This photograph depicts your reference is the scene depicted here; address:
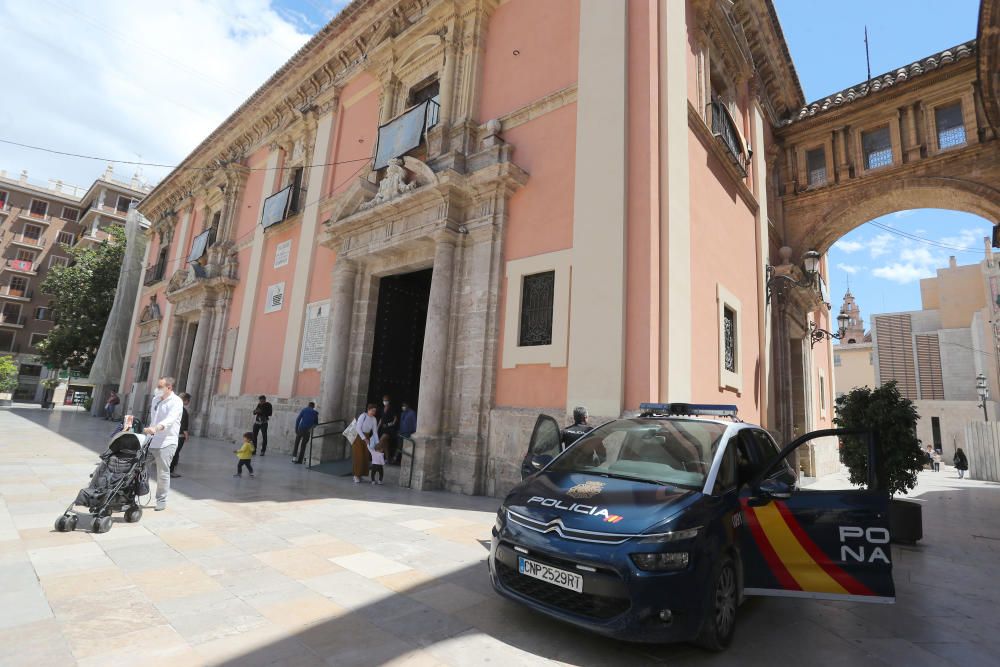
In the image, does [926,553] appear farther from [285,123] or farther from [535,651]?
[285,123]

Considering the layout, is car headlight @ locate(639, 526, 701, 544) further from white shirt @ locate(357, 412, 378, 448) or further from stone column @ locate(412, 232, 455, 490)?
white shirt @ locate(357, 412, 378, 448)

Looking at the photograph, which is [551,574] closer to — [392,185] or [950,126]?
[392,185]

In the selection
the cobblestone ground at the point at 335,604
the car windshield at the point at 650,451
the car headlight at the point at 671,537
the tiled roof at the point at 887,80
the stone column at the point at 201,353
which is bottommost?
the cobblestone ground at the point at 335,604

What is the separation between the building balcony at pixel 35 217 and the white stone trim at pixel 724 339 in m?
59.2

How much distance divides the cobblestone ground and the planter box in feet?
0.65

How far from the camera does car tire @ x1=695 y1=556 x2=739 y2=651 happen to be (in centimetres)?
278

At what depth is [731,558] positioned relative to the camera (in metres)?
3.09

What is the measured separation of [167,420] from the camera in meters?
5.92

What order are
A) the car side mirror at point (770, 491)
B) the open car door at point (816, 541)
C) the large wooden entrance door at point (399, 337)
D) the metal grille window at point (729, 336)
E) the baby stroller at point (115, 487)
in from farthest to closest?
1. the large wooden entrance door at point (399, 337)
2. the metal grille window at point (729, 336)
3. the baby stroller at point (115, 487)
4. the car side mirror at point (770, 491)
5. the open car door at point (816, 541)

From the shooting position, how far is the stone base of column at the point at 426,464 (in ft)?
27.7

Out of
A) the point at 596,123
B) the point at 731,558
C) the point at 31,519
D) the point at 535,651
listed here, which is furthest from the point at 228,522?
the point at 596,123

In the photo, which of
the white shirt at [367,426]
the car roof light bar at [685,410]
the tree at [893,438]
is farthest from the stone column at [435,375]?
the tree at [893,438]

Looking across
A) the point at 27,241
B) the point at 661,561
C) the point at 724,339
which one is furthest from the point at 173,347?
the point at 27,241

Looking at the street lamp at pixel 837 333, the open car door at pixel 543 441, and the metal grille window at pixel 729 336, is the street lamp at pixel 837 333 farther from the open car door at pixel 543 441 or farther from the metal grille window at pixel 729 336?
the open car door at pixel 543 441
